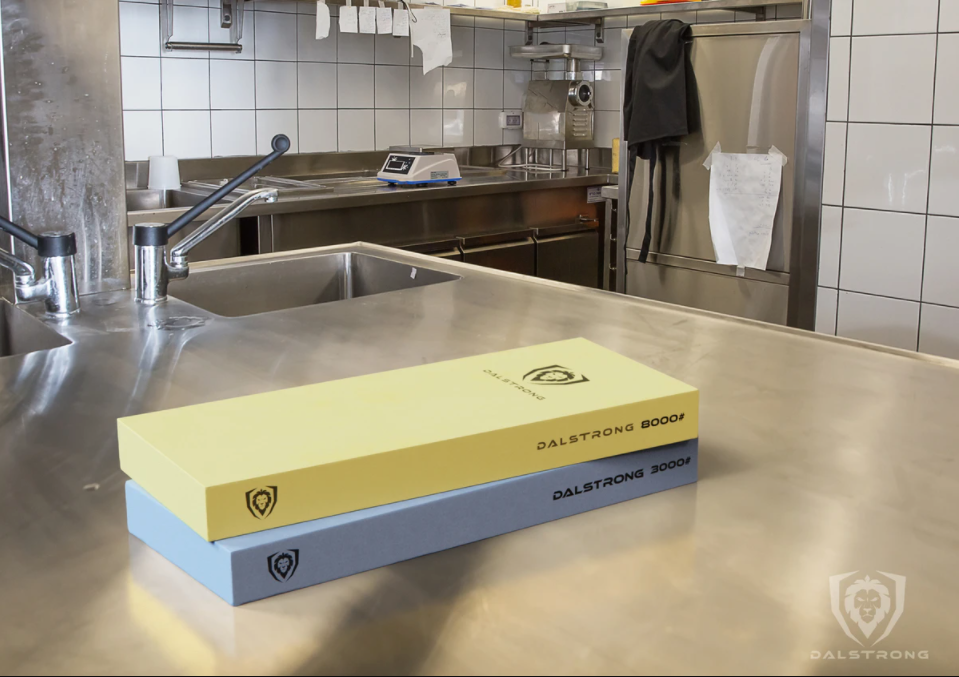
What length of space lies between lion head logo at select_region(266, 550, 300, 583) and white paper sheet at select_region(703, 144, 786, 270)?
2.34 m

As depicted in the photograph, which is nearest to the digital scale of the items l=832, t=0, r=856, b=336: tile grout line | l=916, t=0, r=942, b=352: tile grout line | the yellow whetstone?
l=832, t=0, r=856, b=336: tile grout line

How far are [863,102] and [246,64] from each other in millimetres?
2186

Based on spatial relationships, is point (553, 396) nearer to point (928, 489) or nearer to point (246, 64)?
point (928, 489)

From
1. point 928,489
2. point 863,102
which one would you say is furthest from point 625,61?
point 928,489

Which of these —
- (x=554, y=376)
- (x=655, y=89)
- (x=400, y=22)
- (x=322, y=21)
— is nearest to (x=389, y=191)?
(x=322, y=21)

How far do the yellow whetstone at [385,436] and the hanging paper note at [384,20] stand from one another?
116 inches

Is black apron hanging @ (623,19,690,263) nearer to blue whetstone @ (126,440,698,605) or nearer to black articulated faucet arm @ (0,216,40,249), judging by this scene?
black articulated faucet arm @ (0,216,40,249)

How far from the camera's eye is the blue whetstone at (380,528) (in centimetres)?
63

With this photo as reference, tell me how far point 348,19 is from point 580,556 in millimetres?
3084

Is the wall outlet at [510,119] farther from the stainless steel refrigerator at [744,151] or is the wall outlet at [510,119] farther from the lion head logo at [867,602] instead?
the lion head logo at [867,602]

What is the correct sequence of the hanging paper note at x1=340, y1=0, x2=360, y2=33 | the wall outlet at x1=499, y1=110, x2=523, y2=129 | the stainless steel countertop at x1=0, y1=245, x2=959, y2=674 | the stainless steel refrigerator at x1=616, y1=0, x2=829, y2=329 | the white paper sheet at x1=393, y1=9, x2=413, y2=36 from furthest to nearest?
the wall outlet at x1=499, y1=110, x2=523, y2=129 < the white paper sheet at x1=393, y1=9, x2=413, y2=36 < the hanging paper note at x1=340, y1=0, x2=360, y2=33 < the stainless steel refrigerator at x1=616, y1=0, x2=829, y2=329 < the stainless steel countertop at x1=0, y1=245, x2=959, y2=674

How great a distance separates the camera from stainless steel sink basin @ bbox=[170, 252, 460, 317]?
1784mm

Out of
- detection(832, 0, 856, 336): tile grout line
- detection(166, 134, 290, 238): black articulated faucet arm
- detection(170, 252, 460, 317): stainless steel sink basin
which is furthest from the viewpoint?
detection(832, 0, 856, 336): tile grout line

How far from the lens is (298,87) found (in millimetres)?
3672
